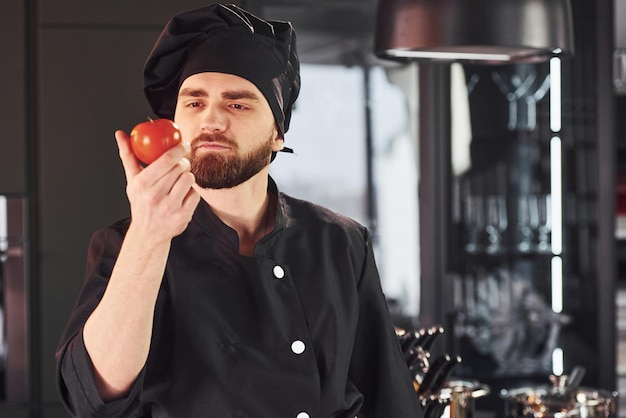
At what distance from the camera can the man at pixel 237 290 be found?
1432mm

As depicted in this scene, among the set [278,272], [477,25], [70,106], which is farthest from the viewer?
[70,106]

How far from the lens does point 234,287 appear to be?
153 cm

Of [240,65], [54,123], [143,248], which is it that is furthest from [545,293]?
[143,248]

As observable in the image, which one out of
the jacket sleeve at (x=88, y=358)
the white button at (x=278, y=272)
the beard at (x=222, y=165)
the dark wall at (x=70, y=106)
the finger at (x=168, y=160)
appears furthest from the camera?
the dark wall at (x=70, y=106)

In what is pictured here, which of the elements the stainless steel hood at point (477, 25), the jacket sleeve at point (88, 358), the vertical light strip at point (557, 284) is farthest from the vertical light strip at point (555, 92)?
the jacket sleeve at point (88, 358)

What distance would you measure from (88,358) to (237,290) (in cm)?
27

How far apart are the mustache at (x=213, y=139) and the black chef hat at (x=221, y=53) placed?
102 millimetres

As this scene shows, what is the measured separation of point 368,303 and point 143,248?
502mm

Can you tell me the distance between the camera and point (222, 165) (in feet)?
4.78

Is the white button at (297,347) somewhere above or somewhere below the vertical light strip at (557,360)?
above

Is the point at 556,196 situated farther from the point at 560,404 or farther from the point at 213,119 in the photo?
the point at 213,119

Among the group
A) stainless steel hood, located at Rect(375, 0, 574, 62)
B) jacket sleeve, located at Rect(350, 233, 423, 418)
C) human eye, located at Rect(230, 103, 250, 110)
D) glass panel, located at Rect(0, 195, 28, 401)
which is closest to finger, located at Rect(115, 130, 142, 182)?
human eye, located at Rect(230, 103, 250, 110)

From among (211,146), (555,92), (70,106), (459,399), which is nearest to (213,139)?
(211,146)

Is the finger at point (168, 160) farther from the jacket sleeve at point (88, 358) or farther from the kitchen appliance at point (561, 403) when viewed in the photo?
→ the kitchen appliance at point (561, 403)
